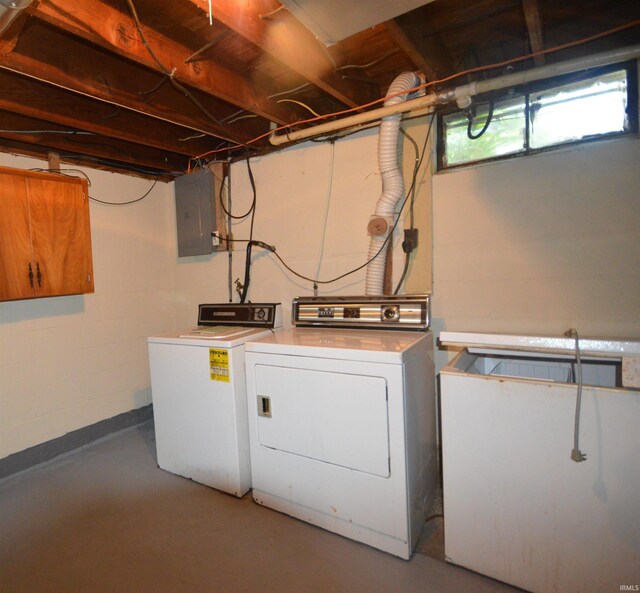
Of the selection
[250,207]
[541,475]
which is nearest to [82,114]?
[250,207]

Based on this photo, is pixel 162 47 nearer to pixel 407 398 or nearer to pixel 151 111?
pixel 151 111

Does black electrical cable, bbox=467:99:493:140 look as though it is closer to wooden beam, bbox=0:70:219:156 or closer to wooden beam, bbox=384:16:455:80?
wooden beam, bbox=384:16:455:80

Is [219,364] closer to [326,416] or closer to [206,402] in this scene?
[206,402]

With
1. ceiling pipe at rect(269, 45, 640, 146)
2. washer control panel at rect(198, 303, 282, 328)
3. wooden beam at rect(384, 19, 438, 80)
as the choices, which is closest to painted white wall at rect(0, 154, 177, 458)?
washer control panel at rect(198, 303, 282, 328)

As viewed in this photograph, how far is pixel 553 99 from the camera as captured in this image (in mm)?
1731

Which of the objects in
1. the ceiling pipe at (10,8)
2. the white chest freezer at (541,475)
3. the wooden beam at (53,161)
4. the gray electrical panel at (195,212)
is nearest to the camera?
the ceiling pipe at (10,8)

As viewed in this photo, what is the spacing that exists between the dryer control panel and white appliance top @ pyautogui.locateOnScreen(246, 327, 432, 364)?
5 cm

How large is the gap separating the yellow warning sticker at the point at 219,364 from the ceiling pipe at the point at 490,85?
1.44 meters

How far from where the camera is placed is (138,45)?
4.86ft

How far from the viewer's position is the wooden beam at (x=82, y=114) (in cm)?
177

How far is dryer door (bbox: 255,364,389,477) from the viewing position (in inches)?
58.2

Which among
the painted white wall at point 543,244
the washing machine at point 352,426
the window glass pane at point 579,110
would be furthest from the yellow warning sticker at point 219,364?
the window glass pane at point 579,110

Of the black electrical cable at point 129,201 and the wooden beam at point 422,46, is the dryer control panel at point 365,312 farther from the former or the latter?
the black electrical cable at point 129,201

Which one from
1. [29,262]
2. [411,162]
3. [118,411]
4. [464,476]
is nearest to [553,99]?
[411,162]
